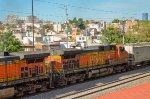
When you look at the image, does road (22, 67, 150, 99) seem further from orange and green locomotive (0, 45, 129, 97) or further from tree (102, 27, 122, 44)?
tree (102, 27, 122, 44)

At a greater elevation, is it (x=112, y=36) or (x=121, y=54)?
(x=112, y=36)

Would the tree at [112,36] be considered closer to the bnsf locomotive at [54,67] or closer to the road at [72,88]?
the bnsf locomotive at [54,67]

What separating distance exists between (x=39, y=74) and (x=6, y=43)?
32.3 m

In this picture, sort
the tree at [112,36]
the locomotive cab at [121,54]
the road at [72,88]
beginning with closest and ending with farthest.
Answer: the road at [72,88]
the locomotive cab at [121,54]
the tree at [112,36]

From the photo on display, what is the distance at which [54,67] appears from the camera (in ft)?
81.3

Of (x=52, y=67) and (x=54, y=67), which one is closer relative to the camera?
(x=52, y=67)

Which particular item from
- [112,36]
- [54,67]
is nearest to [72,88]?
[54,67]

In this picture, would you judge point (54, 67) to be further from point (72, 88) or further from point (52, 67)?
point (72, 88)

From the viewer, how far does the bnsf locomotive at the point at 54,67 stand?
20.8 meters

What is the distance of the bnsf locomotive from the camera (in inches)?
817

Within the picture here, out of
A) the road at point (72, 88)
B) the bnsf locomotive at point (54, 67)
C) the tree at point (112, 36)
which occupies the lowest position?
the road at point (72, 88)

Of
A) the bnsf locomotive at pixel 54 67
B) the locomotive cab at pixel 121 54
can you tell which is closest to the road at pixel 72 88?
the bnsf locomotive at pixel 54 67

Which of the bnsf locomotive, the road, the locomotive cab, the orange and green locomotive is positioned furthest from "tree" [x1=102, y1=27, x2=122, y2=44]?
the road

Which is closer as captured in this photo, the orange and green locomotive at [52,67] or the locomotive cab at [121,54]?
the orange and green locomotive at [52,67]
